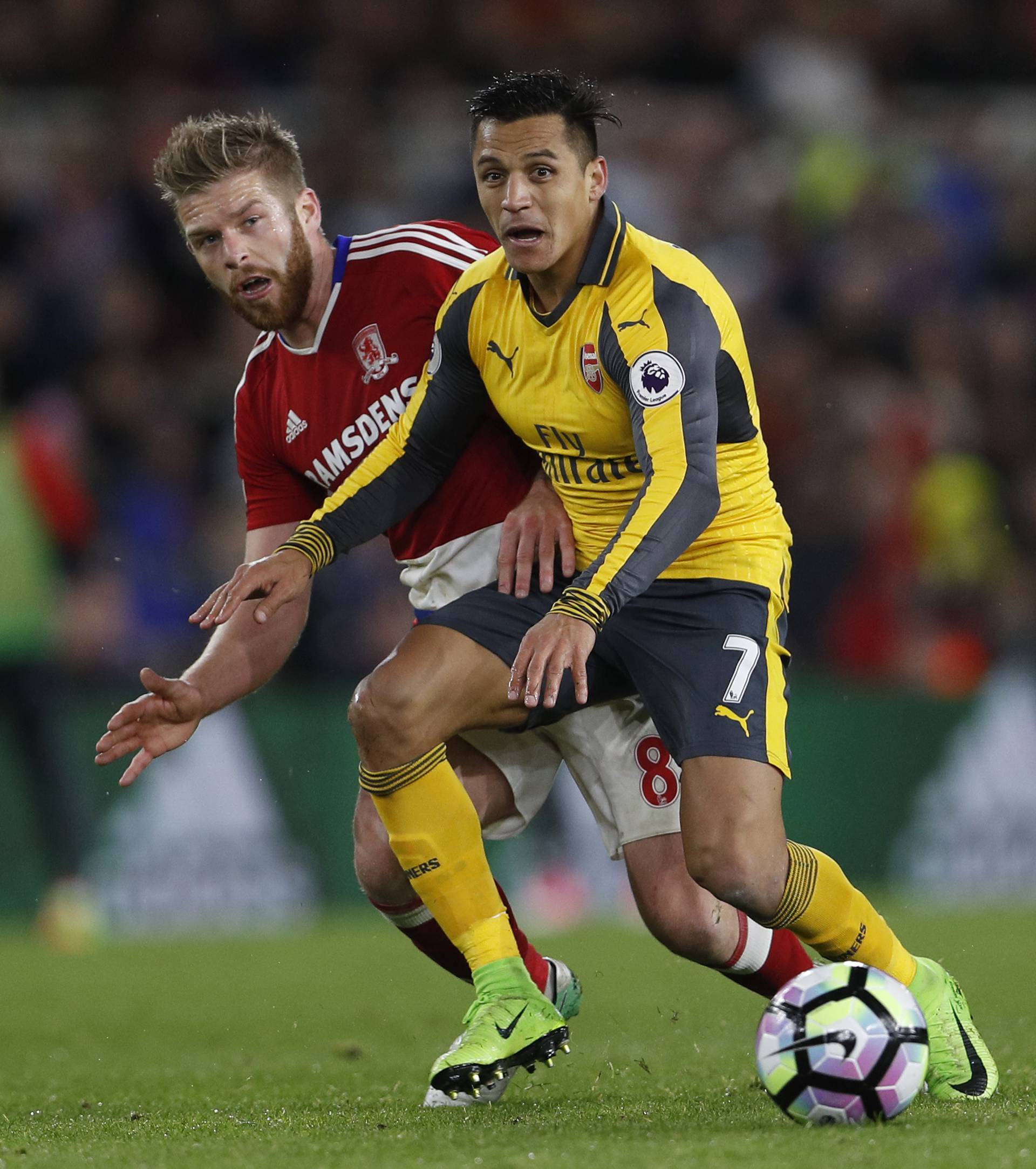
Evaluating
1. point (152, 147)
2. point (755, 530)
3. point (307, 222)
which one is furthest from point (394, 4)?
point (755, 530)

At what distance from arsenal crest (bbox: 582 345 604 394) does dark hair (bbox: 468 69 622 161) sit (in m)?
0.47

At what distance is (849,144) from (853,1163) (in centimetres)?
1061

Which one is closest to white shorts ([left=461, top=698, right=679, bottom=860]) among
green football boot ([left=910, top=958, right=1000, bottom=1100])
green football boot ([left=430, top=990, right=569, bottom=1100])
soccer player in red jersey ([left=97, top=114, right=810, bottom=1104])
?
soccer player in red jersey ([left=97, top=114, right=810, bottom=1104])

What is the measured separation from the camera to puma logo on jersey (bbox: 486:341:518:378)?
454 centimetres

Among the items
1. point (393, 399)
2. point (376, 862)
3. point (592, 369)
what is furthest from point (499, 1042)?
point (393, 399)

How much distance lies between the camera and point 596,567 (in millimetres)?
4094

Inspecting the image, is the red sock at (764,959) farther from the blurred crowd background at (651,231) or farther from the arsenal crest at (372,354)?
the blurred crowd background at (651,231)

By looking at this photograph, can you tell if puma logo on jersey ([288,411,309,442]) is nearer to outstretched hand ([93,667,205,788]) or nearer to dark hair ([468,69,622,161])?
outstretched hand ([93,667,205,788])

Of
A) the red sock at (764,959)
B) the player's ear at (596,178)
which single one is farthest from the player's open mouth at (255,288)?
the red sock at (764,959)

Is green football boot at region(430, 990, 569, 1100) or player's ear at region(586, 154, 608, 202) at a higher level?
player's ear at region(586, 154, 608, 202)

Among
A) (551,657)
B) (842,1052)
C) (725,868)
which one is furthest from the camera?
(725,868)

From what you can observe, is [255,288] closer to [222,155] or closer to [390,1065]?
[222,155]

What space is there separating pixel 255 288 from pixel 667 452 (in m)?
1.34

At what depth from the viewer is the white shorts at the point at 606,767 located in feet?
15.8
